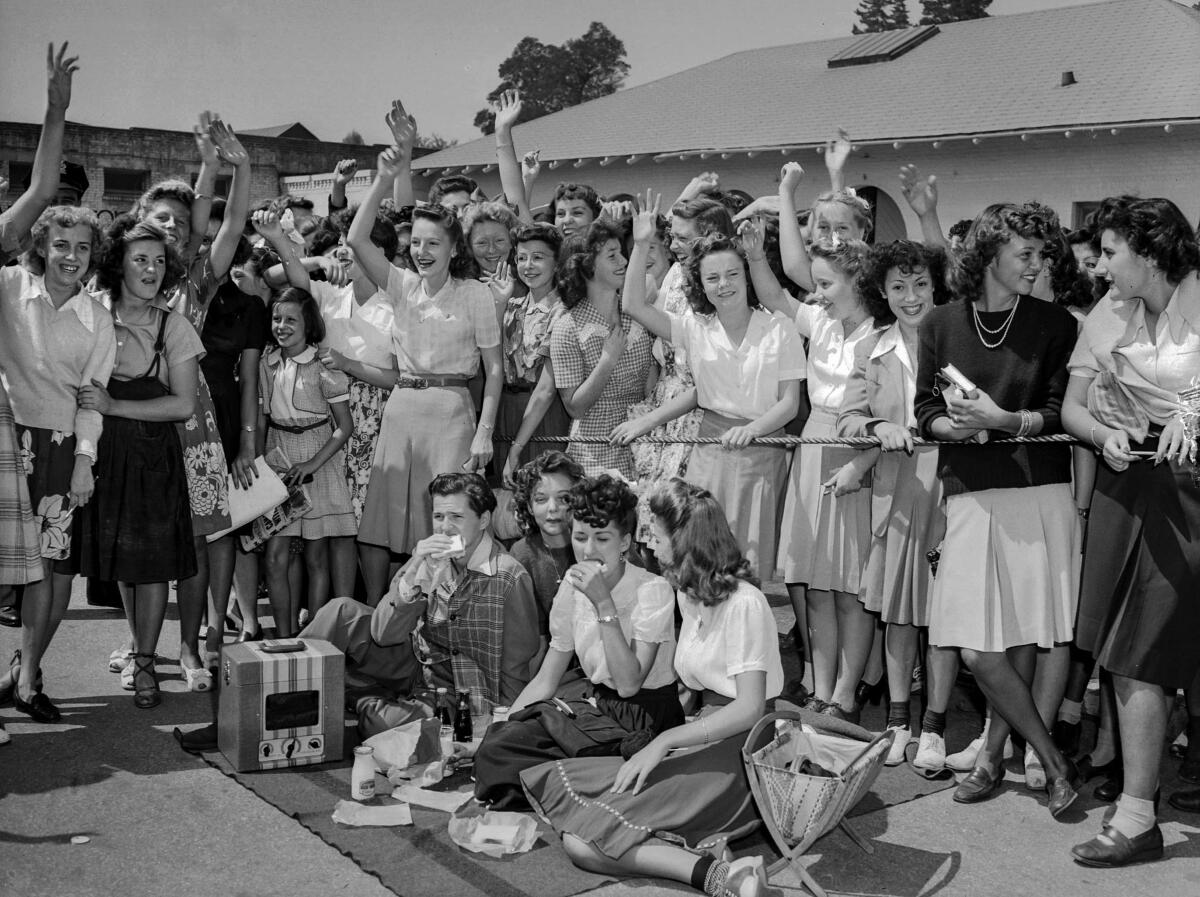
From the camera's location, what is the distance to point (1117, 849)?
163 inches

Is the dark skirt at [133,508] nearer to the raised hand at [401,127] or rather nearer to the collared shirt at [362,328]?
the collared shirt at [362,328]

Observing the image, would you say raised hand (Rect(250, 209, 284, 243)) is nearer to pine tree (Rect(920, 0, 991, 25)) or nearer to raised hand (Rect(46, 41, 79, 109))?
raised hand (Rect(46, 41, 79, 109))

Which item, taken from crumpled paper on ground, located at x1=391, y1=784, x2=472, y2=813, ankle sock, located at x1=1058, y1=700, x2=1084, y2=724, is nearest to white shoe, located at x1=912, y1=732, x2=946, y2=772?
ankle sock, located at x1=1058, y1=700, x2=1084, y2=724

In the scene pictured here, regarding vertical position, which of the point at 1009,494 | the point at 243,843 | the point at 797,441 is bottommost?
the point at 243,843

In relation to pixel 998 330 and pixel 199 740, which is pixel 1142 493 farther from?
pixel 199 740

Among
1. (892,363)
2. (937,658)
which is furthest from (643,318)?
(937,658)

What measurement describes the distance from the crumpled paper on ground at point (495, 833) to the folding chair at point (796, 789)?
784 millimetres

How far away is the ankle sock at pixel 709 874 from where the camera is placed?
385 centimetres

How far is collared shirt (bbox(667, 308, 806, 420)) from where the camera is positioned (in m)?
5.54

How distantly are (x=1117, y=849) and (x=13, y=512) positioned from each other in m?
4.34

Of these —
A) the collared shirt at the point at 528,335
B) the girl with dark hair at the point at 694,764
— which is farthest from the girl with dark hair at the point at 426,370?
the girl with dark hair at the point at 694,764

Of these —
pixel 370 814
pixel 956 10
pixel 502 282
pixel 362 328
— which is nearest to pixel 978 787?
pixel 370 814

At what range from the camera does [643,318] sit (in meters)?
5.84

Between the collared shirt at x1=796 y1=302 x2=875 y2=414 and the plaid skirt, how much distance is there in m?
3.35
